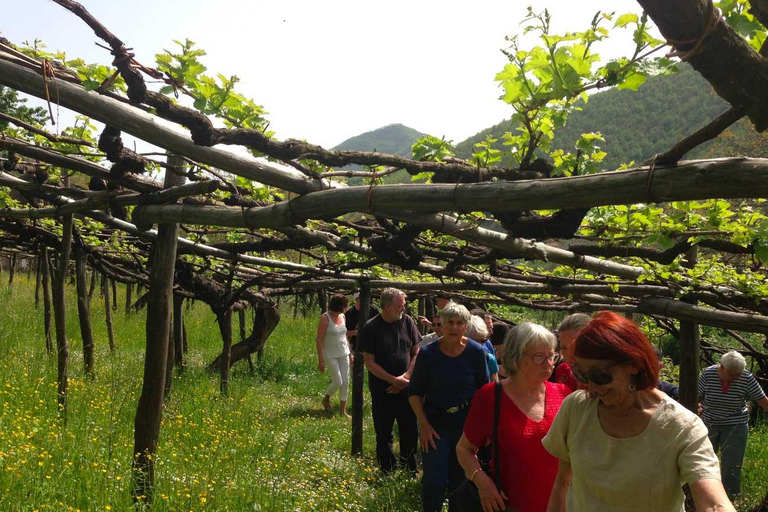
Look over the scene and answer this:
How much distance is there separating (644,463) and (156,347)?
141 inches

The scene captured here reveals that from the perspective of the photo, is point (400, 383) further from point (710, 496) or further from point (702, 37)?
point (702, 37)

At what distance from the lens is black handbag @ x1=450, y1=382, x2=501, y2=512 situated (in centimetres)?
323

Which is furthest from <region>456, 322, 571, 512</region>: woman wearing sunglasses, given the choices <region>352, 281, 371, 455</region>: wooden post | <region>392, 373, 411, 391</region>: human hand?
<region>352, 281, 371, 455</region>: wooden post

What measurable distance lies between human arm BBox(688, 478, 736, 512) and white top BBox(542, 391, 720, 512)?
30mm

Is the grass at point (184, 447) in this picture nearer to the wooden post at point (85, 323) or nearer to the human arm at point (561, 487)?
the wooden post at point (85, 323)

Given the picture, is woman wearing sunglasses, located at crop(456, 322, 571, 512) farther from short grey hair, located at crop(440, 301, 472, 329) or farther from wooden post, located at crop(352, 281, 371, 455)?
wooden post, located at crop(352, 281, 371, 455)

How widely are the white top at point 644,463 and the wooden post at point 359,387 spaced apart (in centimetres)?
456

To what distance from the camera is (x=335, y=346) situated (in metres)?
9.48

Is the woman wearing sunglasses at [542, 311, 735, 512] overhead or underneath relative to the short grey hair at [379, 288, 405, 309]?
overhead

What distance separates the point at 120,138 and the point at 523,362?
283cm

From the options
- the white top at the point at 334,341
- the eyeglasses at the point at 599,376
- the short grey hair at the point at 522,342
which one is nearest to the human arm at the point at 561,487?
the eyeglasses at the point at 599,376

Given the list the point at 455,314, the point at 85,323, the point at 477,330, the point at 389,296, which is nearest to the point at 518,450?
the point at 455,314

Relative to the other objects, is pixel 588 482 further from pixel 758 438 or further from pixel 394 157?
pixel 758 438

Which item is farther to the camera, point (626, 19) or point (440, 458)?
point (440, 458)
